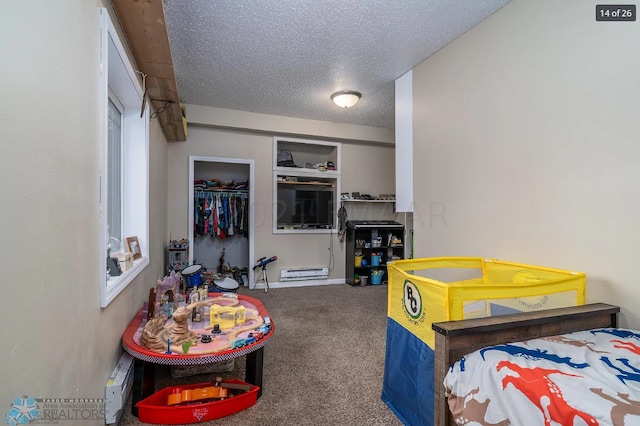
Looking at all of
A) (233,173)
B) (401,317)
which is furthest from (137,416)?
(233,173)

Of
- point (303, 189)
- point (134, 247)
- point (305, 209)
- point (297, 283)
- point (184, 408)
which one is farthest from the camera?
point (303, 189)

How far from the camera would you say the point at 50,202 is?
0.90m

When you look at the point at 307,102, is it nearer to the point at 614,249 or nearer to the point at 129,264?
the point at 129,264

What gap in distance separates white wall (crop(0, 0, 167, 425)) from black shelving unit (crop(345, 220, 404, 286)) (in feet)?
12.6

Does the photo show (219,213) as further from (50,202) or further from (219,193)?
(50,202)

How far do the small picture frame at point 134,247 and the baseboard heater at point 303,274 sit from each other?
2540 mm

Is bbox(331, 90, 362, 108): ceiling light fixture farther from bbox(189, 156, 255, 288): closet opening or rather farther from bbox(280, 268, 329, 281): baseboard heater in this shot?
bbox(280, 268, 329, 281): baseboard heater

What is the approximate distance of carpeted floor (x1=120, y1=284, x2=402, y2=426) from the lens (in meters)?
1.65

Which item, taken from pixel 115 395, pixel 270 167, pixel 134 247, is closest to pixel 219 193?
pixel 270 167

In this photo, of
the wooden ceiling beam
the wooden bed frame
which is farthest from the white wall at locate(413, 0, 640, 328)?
the wooden ceiling beam

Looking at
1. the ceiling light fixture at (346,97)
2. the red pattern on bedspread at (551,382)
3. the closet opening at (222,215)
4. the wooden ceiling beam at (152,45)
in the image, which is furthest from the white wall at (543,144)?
the closet opening at (222,215)

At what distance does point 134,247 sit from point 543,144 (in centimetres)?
291

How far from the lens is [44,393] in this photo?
0.85m

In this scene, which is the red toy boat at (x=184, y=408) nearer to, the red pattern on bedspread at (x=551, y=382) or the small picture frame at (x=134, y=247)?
the small picture frame at (x=134, y=247)
